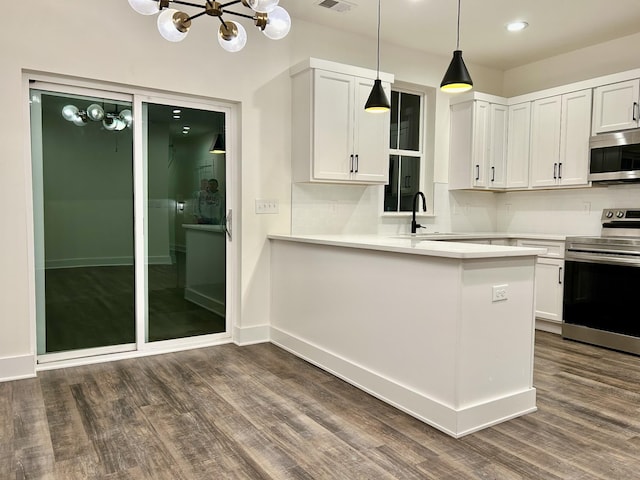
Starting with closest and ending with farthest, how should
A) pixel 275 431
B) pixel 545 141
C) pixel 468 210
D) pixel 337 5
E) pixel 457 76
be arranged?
pixel 275 431, pixel 457 76, pixel 337 5, pixel 545 141, pixel 468 210

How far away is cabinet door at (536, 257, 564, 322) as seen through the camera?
4449 mm

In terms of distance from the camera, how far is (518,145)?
5.18 metres

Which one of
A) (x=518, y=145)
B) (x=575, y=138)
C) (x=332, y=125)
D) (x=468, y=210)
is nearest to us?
(x=332, y=125)

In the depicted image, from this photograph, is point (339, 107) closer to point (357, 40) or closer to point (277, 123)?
point (277, 123)

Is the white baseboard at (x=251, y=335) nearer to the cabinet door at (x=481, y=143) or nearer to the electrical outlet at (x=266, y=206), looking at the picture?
the electrical outlet at (x=266, y=206)

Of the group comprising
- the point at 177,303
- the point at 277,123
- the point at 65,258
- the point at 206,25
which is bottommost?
the point at 177,303

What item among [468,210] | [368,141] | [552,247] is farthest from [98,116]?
[552,247]

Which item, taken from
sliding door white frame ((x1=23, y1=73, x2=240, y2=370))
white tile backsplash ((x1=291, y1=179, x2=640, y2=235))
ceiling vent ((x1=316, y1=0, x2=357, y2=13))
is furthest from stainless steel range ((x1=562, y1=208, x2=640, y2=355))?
sliding door white frame ((x1=23, y1=73, x2=240, y2=370))

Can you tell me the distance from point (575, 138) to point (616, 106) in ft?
1.46

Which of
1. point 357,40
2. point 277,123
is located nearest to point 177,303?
point 277,123

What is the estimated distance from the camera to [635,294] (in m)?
3.85

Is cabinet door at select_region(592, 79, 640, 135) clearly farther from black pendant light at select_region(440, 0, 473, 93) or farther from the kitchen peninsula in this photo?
the kitchen peninsula

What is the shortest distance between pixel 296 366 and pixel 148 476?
1.59 m

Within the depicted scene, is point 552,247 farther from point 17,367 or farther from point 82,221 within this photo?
point 17,367
